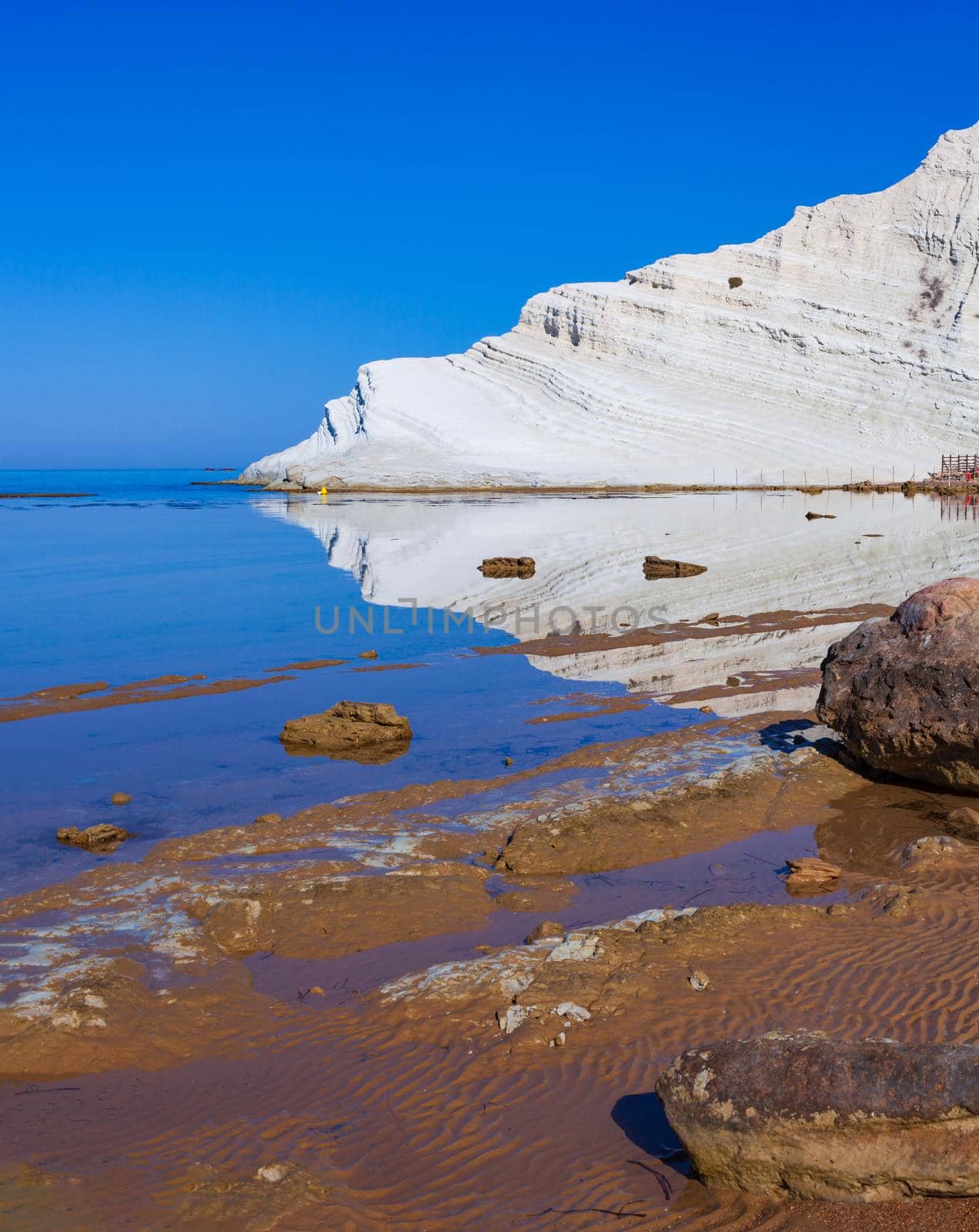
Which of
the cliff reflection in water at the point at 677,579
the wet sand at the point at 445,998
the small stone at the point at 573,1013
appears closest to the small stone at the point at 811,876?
the wet sand at the point at 445,998

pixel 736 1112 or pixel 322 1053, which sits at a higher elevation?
pixel 736 1112

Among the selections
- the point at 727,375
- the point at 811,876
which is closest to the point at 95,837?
the point at 811,876

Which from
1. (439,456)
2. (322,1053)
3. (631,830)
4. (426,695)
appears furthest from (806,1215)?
(439,456)

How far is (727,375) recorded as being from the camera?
63125 millimetres

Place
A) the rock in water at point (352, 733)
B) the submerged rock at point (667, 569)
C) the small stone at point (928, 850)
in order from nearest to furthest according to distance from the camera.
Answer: the small stone at point (928, 850) → the rock in water at point (352, 733) → the submerged rock at point (667, 569)

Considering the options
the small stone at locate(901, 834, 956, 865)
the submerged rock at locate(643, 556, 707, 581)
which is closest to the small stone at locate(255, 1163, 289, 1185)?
the small stone at locate(901, 834, 956, 865)

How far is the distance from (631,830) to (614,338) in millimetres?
62363

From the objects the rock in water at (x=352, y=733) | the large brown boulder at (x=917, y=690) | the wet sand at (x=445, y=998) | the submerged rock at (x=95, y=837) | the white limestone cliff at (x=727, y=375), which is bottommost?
the wet sand at (x=445, y=998)

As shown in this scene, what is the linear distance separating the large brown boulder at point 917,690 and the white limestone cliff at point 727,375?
46.8 metres

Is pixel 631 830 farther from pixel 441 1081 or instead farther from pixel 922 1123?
pixel 922 1123

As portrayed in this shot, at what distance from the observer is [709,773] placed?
7562mm

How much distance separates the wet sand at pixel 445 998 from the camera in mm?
3137

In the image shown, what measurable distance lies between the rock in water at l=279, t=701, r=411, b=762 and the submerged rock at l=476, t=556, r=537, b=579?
10.8 meters

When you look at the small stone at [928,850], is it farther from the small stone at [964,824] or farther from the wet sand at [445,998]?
the small stone at [964,824]
